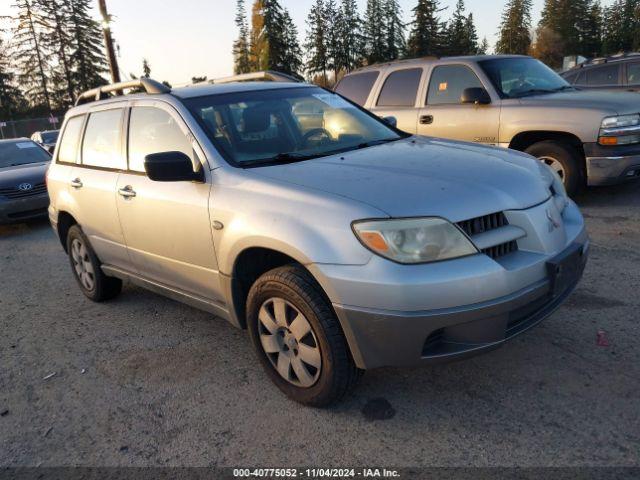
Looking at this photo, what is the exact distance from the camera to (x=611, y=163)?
5.94 meters

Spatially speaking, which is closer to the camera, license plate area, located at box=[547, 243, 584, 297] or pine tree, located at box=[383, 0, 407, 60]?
license plate area, located at box=[547, 243, 584, 297]

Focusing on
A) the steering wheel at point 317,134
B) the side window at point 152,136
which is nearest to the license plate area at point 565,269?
the steering wheel at point 317,134

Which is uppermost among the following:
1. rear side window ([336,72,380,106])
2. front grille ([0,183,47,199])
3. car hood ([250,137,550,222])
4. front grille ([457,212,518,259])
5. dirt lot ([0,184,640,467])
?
rear side window ([336,72,380,106])

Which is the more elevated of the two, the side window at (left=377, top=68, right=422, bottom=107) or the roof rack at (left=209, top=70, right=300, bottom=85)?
the roof rack at (left=209, top=70, right=300, bottom=85)

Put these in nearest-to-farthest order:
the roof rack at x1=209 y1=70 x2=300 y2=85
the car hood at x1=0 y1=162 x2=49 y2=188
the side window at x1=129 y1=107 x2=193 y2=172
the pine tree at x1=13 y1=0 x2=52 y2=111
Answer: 1. the side window at x1=129 y1=107 x2=193 y2=172
2. the roof rack at x1=209 y1=70 x2=300 y2=85
3. the car hood at x1=0 y1=162 x2=49 y2=188
4. the pine tree at x1=13 y1=0 x2=52 y2=111

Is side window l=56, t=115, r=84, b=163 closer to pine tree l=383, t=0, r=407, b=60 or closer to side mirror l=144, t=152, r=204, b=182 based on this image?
side mirror l=144, t=152, r=204, b=182

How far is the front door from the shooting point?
10.7 ft

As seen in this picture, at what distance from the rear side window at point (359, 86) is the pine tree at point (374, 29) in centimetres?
7494

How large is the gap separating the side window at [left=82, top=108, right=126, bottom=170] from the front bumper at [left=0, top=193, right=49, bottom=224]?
4703mm

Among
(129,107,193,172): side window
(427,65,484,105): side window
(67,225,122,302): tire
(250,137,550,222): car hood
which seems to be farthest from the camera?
(427,65,484,105): side window

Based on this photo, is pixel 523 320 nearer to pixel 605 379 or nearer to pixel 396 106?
pixel 605 379

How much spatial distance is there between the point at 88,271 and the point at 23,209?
183 inches

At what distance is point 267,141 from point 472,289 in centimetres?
174

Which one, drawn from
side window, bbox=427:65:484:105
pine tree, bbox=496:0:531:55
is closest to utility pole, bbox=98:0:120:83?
side window, bbox=427:65:484:105
